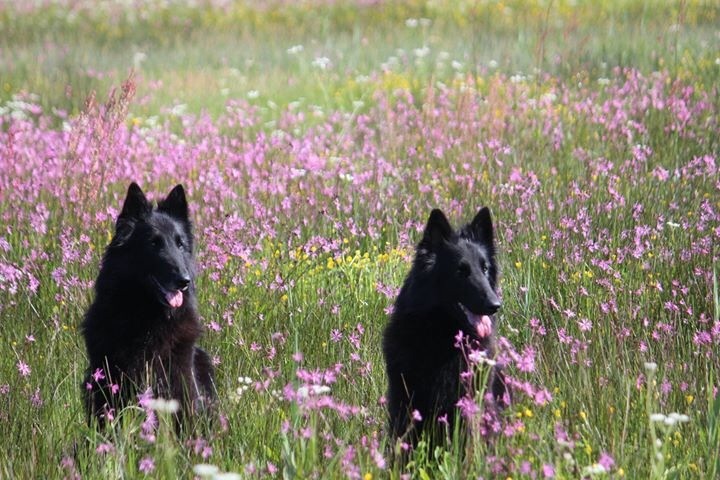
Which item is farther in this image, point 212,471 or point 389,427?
point 389,427

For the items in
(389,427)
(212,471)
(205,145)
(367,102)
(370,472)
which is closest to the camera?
(212,471)

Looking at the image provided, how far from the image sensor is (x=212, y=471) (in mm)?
2537

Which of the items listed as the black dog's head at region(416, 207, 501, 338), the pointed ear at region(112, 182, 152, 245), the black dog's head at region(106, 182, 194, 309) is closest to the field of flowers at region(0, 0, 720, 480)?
the black dog's head at region(416, 207, 501, 338)

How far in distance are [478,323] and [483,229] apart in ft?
Answer: 1.69

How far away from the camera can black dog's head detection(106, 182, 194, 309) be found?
4668 mm

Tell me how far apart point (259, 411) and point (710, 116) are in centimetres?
647

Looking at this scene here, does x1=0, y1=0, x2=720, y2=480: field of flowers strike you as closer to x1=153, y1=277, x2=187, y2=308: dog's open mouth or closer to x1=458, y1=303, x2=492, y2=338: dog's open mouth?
x1=458, y1=303, x2=492, y2=338: dog's open mouth

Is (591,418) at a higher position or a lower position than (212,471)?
lower

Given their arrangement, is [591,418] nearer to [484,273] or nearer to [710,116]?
[484,273]

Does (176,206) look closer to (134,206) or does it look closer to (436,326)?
(134,206)

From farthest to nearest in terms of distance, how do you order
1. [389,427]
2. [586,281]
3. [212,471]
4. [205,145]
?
[205,145] → [586,281] → [389,427] → [212,471]

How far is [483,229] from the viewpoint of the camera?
181 inches

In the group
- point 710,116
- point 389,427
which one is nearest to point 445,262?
point 389,427

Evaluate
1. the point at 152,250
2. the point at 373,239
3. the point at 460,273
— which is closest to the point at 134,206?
the point at 152,250
